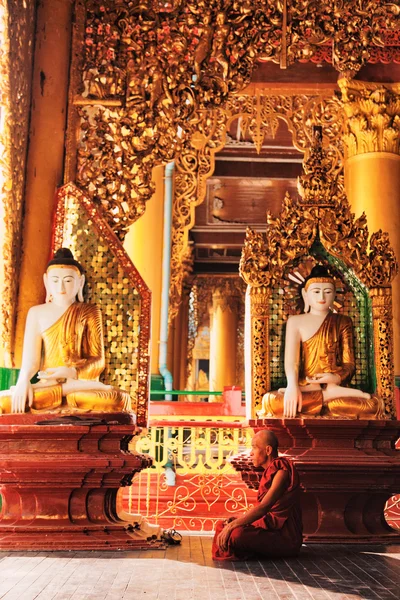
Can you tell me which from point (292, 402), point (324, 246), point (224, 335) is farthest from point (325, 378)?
point (224, 335)

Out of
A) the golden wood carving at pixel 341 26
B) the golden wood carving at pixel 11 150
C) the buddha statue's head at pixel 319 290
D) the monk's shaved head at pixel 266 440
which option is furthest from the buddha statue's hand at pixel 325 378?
the golden wood carving at pixel 341 26

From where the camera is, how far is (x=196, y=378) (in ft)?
86.3

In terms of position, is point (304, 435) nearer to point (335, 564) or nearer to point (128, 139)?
point (335, 564)

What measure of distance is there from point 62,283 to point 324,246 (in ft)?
6.34

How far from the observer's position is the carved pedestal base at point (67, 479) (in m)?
4.78

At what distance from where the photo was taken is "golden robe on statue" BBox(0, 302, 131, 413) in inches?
202

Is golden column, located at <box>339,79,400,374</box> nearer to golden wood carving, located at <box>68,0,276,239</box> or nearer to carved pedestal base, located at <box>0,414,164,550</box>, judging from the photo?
golden wood carving, located at <box>68,0,276,239</box>

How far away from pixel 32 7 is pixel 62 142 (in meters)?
1.03

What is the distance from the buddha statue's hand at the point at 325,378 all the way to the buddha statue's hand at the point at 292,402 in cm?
16

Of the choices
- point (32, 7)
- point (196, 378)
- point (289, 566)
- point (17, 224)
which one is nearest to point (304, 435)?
point (289, 566)

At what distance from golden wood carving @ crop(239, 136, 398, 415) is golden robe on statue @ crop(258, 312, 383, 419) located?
0.84 ft

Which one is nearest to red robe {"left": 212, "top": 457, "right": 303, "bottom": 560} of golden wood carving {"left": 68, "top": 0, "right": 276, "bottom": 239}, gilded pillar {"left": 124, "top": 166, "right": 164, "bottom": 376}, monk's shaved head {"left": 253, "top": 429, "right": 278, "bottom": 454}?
monk's shaved head {"left": 253, "top": 429, "right": 278, "bottom": 454}

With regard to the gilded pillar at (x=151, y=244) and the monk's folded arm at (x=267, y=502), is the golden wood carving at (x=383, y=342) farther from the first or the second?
the gilded pillar at (x=151, y=244)

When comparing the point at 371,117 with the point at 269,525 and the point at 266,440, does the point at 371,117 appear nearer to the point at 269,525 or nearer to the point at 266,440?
the point at 266,440
